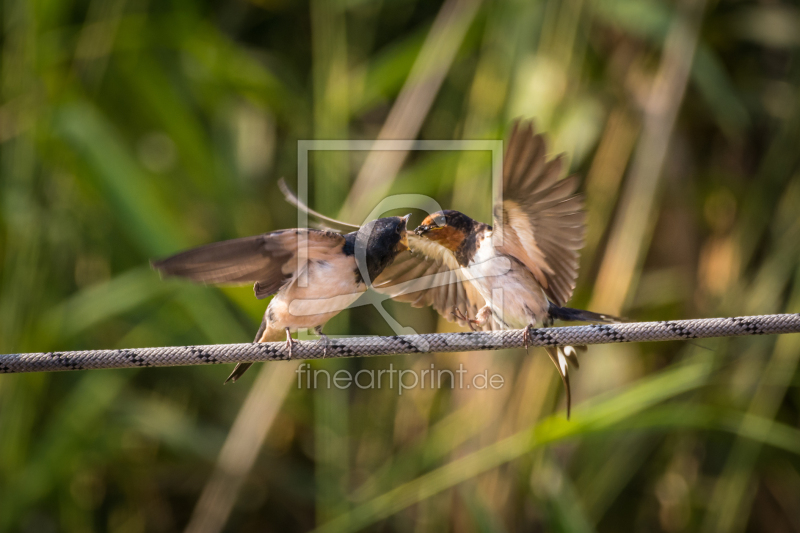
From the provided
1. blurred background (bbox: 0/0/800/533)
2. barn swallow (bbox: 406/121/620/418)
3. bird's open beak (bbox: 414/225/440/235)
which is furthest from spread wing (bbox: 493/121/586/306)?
blurred background (bbox: 0/0/800/533)

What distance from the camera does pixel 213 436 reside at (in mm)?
3104

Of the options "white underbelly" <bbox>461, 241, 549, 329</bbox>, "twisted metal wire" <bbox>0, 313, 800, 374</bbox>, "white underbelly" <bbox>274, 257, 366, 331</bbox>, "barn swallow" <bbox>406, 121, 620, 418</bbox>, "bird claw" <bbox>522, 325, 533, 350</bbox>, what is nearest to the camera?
"twisted metal wire" <bbox>0, 313, 800, 374</bbox>

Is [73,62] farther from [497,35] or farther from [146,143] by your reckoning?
[497,35]

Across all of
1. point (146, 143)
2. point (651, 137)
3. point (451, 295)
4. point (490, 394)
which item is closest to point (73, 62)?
point (146, 143)

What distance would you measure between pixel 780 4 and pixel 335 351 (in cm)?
289

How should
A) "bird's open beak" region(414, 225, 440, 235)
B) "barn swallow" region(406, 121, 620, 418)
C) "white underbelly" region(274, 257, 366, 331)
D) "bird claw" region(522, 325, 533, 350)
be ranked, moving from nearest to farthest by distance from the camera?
1. "bird claw" region(522, 325, 533, 350)
2. "barn swallow" region(406, 121, 620, 418)
3. "white underbelly" region(274, 257, 366, 331)
4. "bird's open beak" region(414, 225, 440, 235)

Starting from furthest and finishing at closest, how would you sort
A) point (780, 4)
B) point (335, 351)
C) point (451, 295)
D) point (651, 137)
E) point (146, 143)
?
point (146, 143) < point (780, 4) < point (651, 137) < point (451, 295) < point (335, 351)

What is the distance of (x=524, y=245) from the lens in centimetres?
204

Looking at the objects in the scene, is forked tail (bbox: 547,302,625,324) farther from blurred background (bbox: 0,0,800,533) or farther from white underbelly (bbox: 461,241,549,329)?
blurred background (bbox: 0,0,800,533)

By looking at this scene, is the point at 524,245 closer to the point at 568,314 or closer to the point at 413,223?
the point at 568,314

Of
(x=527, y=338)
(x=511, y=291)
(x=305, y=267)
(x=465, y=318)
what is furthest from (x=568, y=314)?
(x=305, y=267)

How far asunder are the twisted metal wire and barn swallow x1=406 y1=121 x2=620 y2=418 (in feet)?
1.49

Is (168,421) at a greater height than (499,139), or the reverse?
(499,139)

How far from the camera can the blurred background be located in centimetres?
252
